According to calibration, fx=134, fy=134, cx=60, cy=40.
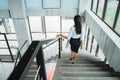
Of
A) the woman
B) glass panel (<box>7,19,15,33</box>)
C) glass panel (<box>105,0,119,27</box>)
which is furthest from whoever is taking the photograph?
glass panel (<box>7,19,15,33</box>)

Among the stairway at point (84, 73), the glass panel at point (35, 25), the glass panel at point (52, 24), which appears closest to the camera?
the stairway at point (84, 73)

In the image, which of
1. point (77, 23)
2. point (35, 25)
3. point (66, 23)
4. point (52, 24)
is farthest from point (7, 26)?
point (77, 23)

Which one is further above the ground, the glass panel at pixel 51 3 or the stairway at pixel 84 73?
the glass panel at pixel 51 3

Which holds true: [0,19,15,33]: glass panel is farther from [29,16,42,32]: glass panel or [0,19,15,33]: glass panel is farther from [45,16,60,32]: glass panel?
[45,16,60,32]: glass panel

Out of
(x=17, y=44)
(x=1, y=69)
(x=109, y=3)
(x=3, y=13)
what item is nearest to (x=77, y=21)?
(x=109, y=3)

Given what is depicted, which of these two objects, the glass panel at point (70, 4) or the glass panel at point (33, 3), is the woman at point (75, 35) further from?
the glass panel at point (33, 3)

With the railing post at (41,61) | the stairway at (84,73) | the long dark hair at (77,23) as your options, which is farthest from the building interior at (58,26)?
the railing post at (41,61)

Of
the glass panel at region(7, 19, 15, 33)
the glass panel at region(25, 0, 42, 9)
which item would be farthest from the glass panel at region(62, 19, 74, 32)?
the glass panel at region(7, 19, 15, 33)

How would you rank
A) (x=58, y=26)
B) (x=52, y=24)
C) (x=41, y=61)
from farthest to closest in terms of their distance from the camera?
(x=58, y=26), (x=52, y=24), (x=41, y=61)

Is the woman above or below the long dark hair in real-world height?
below

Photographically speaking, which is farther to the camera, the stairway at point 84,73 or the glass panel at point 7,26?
the glass panel at point 7,26

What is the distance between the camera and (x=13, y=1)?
24.0ft

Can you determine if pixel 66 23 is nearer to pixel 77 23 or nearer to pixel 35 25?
pixel 35 25

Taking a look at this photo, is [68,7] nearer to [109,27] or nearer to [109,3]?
[109,3]
